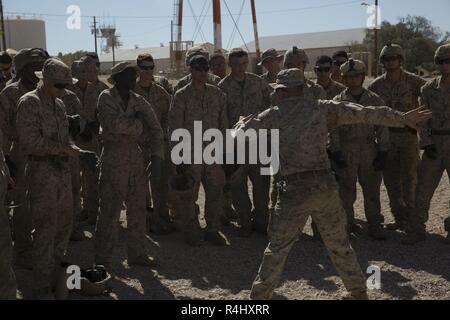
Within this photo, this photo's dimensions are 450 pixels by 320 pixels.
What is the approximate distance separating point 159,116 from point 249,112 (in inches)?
51.0

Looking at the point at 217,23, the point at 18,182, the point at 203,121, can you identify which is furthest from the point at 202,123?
the point at 217,23

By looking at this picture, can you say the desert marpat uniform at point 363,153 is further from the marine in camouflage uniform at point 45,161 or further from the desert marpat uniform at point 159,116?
the marine in camouflage uniform at point 45,161

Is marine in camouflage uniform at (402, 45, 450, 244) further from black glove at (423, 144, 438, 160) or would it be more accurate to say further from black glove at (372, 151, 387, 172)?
black glove at (372, 151, 387, 172)

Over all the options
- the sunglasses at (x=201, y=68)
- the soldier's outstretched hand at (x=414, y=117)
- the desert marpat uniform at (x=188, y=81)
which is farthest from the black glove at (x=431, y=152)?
the desert marpat uniform at (x=188, y=81)

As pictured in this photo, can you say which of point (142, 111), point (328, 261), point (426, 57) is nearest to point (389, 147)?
point (328, 261)

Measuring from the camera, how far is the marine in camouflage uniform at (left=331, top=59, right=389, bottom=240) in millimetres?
6535

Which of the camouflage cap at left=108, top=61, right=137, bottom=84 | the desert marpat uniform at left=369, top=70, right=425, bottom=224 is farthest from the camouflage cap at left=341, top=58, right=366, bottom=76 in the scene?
the camouflage cap at left=108, top=61, right=137, bottom=84

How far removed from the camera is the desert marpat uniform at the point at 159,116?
730 centimetres

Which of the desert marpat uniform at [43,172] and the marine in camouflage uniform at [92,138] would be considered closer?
the desert marpat uniform at [43,172]

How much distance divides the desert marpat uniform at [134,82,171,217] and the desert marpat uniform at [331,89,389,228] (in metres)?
2.36

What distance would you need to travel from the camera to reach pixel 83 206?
7.86 metres

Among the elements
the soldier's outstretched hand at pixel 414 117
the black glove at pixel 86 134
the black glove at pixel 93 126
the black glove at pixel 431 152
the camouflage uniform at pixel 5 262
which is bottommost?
the camouflage uniform at pixel 5 262

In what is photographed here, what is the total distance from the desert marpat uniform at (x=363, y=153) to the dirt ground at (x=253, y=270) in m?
0.47

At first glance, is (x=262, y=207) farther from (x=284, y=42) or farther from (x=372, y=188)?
(x=284, y=42)
